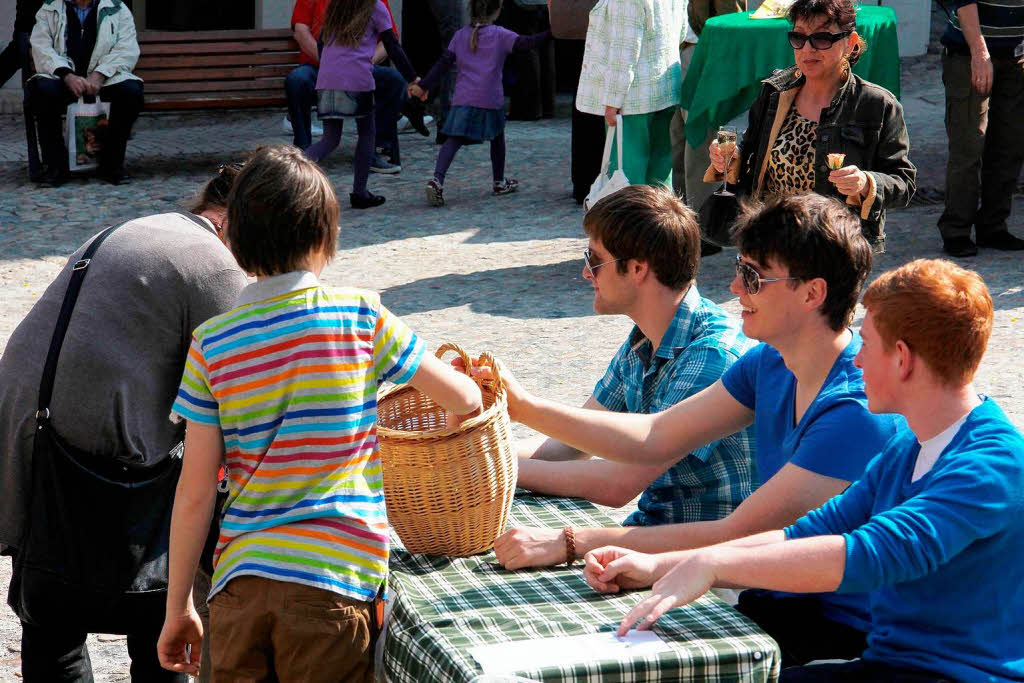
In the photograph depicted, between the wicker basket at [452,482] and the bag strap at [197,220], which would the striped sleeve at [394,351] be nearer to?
the wicker basket at [452,482]

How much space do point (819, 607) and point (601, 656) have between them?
721 mm

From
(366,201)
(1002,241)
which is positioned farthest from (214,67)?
(1002,241)

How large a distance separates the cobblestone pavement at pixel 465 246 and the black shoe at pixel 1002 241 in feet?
0.37

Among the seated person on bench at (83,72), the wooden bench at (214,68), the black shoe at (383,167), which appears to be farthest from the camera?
the wooden bench at (214,68)

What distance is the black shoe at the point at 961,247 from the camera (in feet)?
26.7

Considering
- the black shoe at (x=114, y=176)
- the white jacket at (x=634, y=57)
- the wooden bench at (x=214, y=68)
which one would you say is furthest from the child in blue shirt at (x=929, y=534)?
the wooden bench at (x=214, y=68)

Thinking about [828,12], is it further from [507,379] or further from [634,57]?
[507,379]

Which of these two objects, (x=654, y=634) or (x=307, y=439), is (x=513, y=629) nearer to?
(x=654, y=634)

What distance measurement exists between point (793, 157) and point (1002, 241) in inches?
133

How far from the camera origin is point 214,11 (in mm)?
15695

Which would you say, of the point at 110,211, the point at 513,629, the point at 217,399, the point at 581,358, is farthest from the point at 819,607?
the point at 110,211

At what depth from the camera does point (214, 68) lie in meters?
11.9

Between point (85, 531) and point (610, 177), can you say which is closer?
point (85, 531)

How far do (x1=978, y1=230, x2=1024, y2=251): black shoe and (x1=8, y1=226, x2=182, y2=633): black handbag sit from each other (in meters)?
6.66
